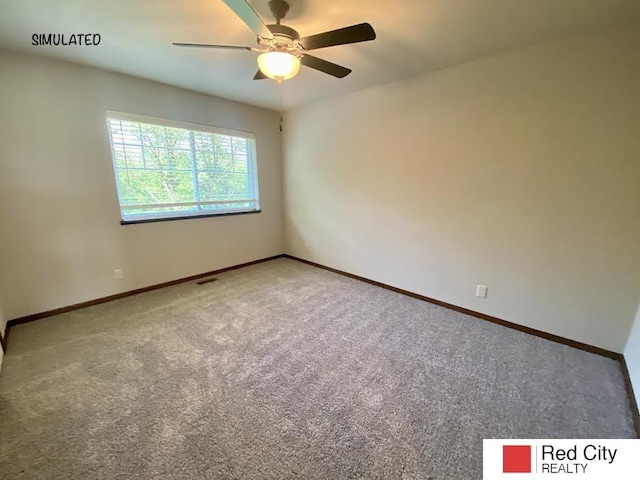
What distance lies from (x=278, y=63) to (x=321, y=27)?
0.49m

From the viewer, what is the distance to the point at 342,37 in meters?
1.56

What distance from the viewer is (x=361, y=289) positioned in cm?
338

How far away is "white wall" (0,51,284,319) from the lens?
7.73 feet

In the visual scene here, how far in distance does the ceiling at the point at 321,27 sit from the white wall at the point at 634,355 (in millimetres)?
2049

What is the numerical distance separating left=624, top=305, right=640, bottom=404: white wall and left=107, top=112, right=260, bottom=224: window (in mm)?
4091

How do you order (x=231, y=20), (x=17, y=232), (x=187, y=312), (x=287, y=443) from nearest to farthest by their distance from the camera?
(x=287, y=443), (x=231, y=20), (x=17, y=232), (x=187, y=312)

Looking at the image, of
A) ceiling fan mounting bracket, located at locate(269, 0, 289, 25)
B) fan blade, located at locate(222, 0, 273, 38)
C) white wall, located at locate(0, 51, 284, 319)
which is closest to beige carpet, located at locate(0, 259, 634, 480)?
white wall, located at locate(0, 51, 284, 319)

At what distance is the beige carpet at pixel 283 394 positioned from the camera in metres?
1.31

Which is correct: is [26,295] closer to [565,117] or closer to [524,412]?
[524,412]

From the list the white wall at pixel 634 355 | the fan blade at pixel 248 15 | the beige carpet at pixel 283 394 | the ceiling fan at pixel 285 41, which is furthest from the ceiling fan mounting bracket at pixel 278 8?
the white wall at pixel 634 355

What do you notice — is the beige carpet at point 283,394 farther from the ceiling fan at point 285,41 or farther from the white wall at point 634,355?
the ceiling fan at point 285,41

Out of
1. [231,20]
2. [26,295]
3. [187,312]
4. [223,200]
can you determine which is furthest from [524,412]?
[26,295]

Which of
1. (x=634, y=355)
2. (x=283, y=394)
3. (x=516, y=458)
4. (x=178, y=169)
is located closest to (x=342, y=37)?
(x=283, y=394)

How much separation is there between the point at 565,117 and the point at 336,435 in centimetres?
270
